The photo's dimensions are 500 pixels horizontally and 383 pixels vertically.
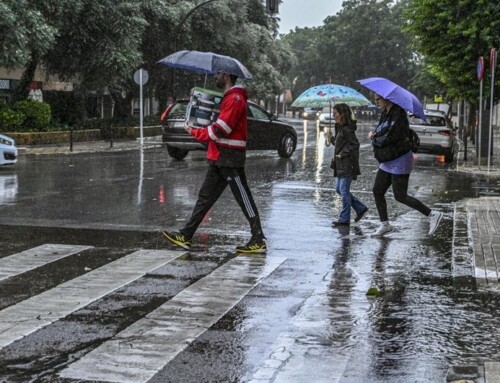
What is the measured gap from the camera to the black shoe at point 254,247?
9.56 metres

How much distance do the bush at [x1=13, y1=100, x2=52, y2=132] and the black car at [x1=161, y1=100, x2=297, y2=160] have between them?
33.9 ft

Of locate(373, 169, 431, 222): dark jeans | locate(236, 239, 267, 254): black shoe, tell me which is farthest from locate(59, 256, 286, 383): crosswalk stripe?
locate(373, 169, 431, 222): dark jeans

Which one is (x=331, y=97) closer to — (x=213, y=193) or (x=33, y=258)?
(x=213, y=193)

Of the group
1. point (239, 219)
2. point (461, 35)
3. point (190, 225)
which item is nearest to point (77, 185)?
point (239, 219)

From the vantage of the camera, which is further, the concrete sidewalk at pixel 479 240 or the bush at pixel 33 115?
the bush at pixel 33 115

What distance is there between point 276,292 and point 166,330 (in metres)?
1.59

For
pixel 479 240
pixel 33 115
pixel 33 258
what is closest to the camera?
pixel 33 258

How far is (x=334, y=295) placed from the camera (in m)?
7.57

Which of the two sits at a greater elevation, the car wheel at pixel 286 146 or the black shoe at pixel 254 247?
the car wheel at pixel 286 146

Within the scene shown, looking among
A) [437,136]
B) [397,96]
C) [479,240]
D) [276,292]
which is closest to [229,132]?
[276,292]

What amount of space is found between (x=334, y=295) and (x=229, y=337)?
1655mm

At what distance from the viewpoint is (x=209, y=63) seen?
33.2ft

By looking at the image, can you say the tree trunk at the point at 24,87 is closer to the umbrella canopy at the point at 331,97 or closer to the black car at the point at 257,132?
the black car at the point at 257,132

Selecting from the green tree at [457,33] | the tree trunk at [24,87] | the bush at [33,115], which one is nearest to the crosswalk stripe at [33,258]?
the green tree at [457,33]
